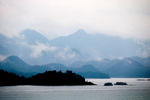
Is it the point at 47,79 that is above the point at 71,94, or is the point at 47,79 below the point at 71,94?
above

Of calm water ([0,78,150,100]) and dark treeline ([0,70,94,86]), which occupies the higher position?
dark treeline ([0,70,94,86])

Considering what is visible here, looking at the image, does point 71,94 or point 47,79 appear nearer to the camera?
point 71,94

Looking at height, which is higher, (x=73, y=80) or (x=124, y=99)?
(x=73, y=80)

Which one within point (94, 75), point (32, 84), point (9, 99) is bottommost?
point (9, 99)

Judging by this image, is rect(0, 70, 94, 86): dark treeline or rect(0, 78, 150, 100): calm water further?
rect(0, 70, 94, 86): dark treeline

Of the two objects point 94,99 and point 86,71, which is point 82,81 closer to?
point 94,99

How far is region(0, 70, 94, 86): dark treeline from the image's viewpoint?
246 ft

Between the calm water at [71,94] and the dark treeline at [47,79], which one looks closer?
the calm water at [71,94]

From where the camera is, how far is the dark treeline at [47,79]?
75000mm

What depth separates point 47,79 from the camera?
78.1 metres

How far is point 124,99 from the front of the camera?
39.8 m

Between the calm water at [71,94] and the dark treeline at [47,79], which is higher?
the dark treeline at [47,79]

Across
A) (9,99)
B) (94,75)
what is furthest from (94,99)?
(94,75)

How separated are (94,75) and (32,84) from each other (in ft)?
321
